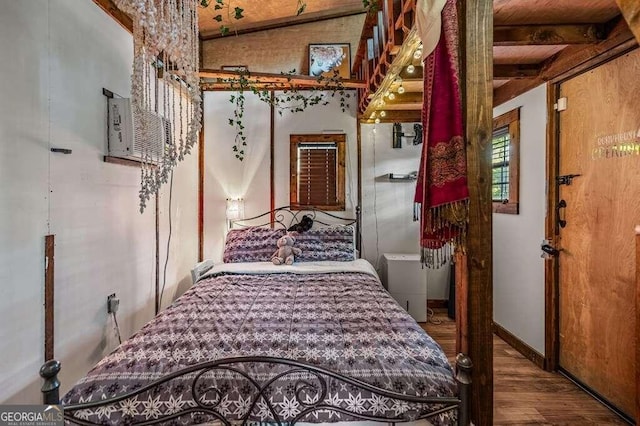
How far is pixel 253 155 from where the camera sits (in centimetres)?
394

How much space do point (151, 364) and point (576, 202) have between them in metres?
2.82

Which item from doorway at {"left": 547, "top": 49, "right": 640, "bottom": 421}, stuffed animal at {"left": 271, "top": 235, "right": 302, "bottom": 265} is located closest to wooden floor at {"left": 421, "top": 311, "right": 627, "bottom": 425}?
doorway at {"left": 547, "top": 49, "right": 640, "bottom": 421}

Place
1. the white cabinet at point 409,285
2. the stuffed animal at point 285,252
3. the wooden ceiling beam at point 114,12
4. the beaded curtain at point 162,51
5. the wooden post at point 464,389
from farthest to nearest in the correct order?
the white cabinet at point 409,285 → the stuffed animal at point 285,252 → the wooden ceiling beam at point 114,12 → the beaded curtain at point 162,51 → the wooden post at point 464,389

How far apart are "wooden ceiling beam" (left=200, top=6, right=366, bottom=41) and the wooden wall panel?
0.04 m

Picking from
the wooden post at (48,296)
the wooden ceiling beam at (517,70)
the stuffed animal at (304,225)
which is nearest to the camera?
the wooden post at (48,296)

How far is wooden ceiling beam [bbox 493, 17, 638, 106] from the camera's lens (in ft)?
6.33

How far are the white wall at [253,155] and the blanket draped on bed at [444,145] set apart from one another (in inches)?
104

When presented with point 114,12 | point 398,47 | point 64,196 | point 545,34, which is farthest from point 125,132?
point 545,34

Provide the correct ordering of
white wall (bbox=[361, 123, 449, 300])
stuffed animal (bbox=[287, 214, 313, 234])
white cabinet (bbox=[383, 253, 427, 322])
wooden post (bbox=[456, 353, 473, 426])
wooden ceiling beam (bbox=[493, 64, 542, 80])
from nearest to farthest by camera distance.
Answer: wooden post (bbox=[456, 353, 473, 426]) → wooden ceiling beam (bbox=[493, 64, 542, 80]) → white cabinet (bbox=[383, 253, 427, 322]) → stuffed animal (bbox=[287, 214, 313, 234]) → white wall (bbox=[361, 123, 449, 300])

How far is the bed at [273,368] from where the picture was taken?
1111mm

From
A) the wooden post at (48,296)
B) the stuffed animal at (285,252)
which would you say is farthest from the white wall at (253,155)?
the wooden post at (48,296)

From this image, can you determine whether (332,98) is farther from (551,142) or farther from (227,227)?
(551,142)

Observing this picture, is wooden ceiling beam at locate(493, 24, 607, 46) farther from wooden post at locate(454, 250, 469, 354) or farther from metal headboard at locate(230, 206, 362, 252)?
metal headboard at locate(230, 206, 362, 252)

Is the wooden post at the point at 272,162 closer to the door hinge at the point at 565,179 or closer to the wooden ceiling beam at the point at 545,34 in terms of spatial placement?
the wooden ceiling beam at the point at 545,34
